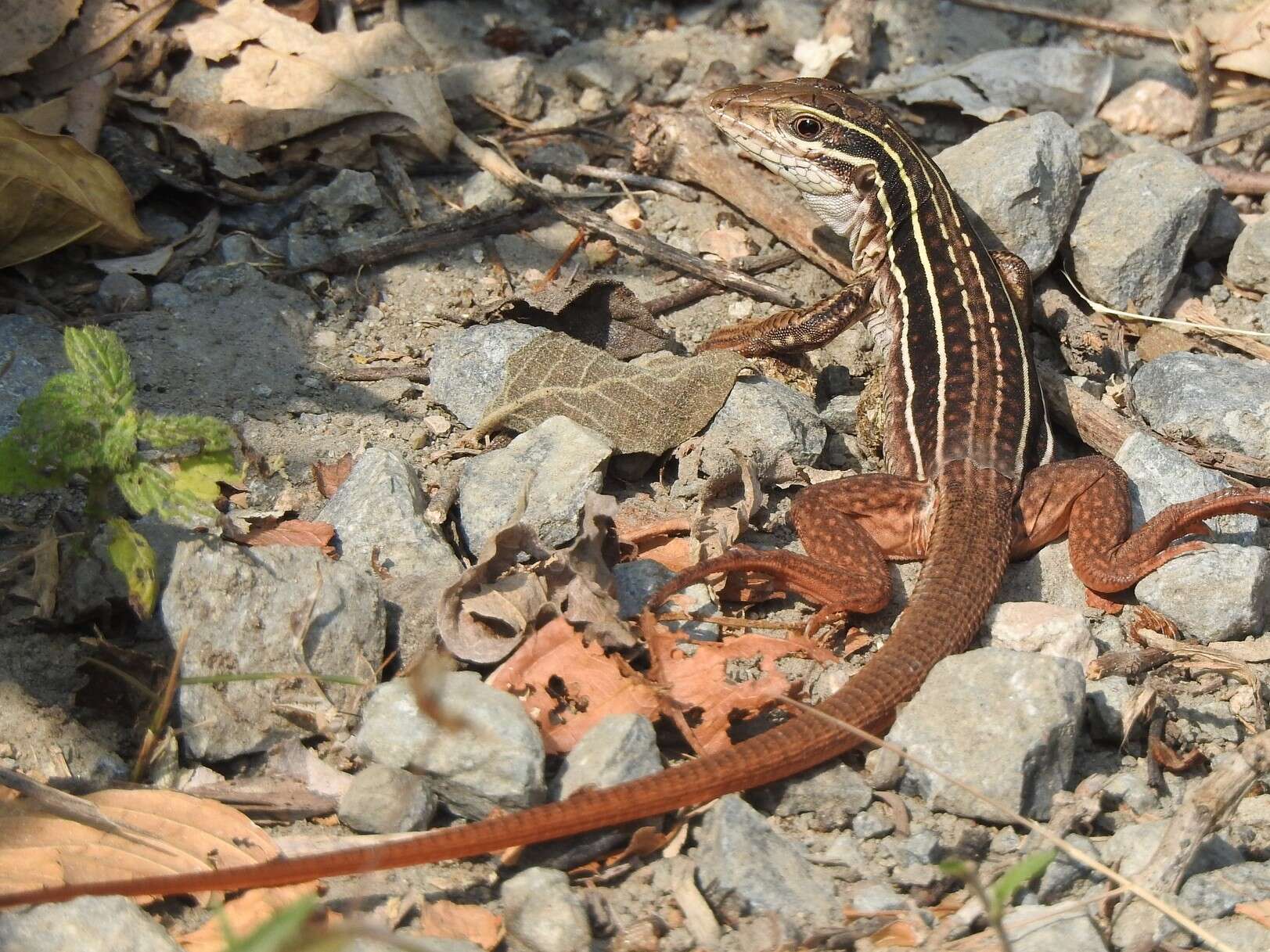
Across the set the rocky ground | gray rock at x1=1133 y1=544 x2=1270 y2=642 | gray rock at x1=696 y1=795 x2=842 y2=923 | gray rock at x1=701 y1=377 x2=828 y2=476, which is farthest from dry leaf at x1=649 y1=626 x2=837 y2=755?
gray rock at x1=1133 y1=544 x2=1270 y2=642

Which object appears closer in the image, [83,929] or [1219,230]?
[83,929]

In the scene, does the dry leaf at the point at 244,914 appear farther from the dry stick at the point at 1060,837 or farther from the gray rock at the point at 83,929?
the dry stick at the point at 1060,837

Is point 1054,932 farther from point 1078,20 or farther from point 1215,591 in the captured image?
point 1078,20

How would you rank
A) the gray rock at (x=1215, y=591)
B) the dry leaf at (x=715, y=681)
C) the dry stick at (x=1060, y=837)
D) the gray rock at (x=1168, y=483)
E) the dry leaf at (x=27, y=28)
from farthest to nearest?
the dry leaf at (x=27, y=28) → the gray rock at (x=1168, y=483) → the gray rock at (x=1215, y=591) → the dry leaf at (x=715, y=681) → the dry stick at (x=1060, y=837)

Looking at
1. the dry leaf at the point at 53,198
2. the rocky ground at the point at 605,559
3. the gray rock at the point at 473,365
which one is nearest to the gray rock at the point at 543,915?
the rocky ground at the point at 605,559

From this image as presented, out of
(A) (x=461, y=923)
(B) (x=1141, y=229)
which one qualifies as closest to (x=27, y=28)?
(A) (x=461, y=923)

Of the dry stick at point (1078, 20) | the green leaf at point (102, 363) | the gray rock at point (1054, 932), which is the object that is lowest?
the gray rock at point (1054, 932)

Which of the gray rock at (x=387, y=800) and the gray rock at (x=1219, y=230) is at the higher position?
the gray rock at (x=1219, y=230)
